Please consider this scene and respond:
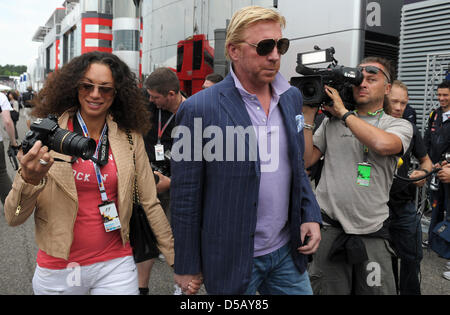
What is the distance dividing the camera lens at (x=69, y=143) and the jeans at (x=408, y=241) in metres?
2.27

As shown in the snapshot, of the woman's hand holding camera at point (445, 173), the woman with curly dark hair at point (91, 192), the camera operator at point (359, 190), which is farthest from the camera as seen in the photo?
the woman's hand holding camera at point (445, 173)

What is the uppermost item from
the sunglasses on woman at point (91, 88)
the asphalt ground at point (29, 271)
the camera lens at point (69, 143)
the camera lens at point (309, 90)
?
the camera lens at point (309, 90)

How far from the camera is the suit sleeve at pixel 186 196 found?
5.60 ft

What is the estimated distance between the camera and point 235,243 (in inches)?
67.7

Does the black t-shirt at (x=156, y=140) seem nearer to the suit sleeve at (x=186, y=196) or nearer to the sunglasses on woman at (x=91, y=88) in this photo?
the sunglasses on woman at (x=91, y=88)

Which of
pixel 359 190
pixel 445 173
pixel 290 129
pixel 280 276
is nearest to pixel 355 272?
pixel 359 190

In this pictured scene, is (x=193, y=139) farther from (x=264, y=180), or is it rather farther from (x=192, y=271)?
(x=192, y=271)

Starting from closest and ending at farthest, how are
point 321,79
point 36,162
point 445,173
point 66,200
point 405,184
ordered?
point 36,162
point 66,200
point 321,79
point 405,184
point 445,173

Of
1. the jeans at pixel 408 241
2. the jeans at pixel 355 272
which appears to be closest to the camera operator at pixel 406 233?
the jeans at pixel 408 241

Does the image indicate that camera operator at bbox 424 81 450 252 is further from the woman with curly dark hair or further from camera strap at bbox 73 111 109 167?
camera strap at bbox 73 111 109 167

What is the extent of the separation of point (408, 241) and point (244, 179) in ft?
6.20

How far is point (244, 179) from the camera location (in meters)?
1.69

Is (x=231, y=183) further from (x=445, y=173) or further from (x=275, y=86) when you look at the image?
(x=445, y=173)
